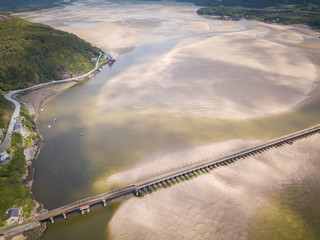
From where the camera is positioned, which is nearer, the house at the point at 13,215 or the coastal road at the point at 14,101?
the house at the point at 13,215

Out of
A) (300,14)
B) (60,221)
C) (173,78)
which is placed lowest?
(60,221)

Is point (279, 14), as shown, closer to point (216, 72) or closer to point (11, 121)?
point (216, 72)

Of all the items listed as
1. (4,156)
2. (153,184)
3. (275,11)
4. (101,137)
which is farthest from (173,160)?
(275,11)

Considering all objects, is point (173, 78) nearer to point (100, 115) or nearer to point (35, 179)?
point (100, 115)

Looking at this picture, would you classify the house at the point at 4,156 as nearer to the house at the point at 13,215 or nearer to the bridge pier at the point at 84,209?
the house at the point at 13,215

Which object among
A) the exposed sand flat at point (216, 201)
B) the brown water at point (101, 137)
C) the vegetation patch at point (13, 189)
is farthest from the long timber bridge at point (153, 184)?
the vegetation patch at point (13, 189)

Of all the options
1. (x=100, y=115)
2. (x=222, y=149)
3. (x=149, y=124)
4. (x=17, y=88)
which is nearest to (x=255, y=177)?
(x=222, y=149)
